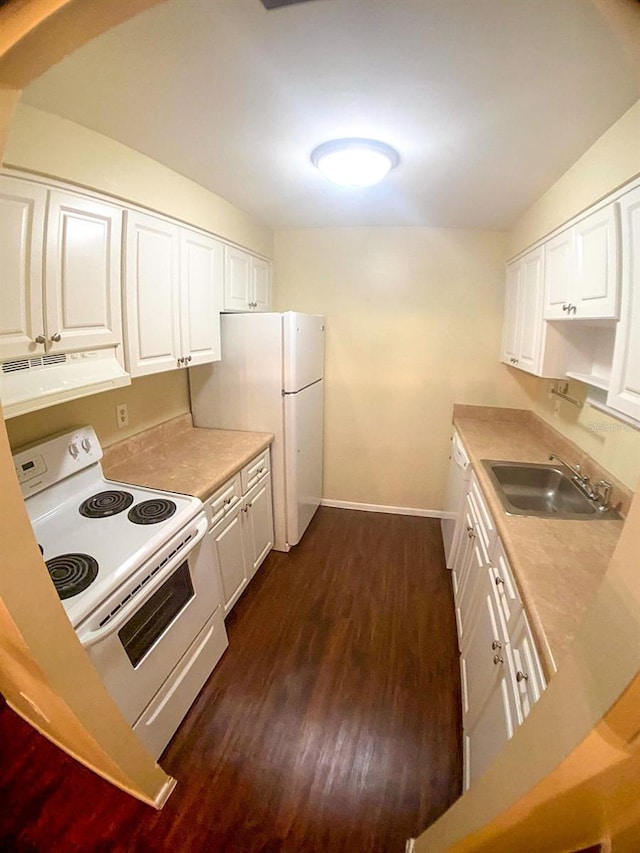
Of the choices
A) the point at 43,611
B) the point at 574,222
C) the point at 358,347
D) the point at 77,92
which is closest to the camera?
the point at 43,611

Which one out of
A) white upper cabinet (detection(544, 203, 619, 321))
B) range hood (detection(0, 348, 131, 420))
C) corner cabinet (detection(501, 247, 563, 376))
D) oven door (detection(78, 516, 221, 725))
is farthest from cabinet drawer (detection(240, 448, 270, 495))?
white upper cabinet (detection(544, 203, 619, 321))

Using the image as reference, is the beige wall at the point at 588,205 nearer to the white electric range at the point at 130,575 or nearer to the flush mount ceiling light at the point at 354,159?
the flush mount ceiling light at the point at 354,159

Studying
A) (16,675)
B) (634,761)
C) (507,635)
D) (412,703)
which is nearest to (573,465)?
(507,635)

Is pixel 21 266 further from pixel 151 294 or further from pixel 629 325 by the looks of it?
pixel 629 325

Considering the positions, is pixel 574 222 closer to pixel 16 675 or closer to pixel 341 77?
pixel 341 77

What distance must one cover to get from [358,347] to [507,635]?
7.48 feet

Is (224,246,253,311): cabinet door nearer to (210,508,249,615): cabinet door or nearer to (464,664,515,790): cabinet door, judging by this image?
(210,508,249,615): cabinet door

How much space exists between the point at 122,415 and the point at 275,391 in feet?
3.08

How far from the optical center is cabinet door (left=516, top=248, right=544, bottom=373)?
1819mm

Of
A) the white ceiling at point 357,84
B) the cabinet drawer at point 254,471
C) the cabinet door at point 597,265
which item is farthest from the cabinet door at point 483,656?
the white ceiling at point 357,84

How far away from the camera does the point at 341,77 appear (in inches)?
38.3

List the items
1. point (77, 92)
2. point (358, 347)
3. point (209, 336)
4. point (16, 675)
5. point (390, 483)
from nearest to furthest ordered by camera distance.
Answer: point (16, 675) → point (77, 92) → point (209, 336) → point (358, 347) → point (390, 483)

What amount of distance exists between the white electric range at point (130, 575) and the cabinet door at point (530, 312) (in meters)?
1.97

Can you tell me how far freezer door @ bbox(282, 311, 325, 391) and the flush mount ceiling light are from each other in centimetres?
83
